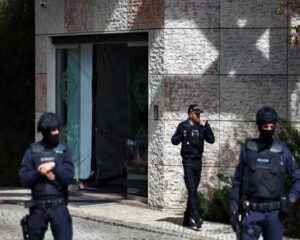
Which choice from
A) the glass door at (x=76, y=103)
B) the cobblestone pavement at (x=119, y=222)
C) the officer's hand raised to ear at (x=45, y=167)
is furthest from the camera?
the glass door at (x=76, y=103)

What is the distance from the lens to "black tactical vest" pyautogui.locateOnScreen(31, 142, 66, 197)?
6688 mm

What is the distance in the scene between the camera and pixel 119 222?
11.1 meters

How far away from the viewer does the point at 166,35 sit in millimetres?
12125

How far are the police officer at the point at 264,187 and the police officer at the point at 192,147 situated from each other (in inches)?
146

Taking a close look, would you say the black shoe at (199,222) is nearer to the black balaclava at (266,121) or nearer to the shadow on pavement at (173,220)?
the shadow on pavement at (173,220)

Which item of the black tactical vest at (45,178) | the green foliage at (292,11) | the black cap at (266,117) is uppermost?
the green foliage at (292,11)

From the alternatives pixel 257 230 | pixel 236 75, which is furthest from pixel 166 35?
pixel 257 230

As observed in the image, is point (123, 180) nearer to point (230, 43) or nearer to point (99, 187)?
point (99, 187)

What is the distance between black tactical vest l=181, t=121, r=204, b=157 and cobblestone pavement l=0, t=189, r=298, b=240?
114 centimetres

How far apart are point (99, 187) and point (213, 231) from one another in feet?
15.5

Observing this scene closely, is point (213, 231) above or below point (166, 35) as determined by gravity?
below

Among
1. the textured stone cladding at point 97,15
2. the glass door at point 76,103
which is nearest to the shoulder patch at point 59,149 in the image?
the textured stone cladding at point 97,15

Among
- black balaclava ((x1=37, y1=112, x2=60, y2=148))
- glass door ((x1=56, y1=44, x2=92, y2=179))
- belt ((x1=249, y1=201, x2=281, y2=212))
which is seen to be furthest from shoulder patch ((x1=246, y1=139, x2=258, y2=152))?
glass door ((x1=56, y1=44, x2=92, y2=179))

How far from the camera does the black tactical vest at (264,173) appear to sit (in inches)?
264
